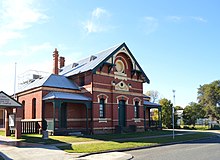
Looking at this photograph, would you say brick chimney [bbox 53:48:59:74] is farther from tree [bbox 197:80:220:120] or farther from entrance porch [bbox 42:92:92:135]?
tree [bbox 197:80:220:120]

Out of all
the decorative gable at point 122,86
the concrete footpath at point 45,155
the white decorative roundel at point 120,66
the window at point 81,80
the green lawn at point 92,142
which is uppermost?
the white decorative roundel at point 120,66

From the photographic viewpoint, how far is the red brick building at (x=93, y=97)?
2733cm

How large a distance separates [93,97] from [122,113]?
506cm

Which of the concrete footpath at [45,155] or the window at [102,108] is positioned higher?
the window at [102,108]

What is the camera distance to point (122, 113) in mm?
31422

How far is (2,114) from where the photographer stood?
42.1 metres

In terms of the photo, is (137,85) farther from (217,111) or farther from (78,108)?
(217,111)

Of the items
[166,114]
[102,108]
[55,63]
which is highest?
[55,63]

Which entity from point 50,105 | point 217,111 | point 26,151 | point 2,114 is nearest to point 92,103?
point 50,105

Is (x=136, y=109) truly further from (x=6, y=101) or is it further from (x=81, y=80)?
(x=6, y=101)

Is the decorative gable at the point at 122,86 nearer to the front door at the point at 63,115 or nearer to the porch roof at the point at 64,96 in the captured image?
the porch roof at the point at 64,96

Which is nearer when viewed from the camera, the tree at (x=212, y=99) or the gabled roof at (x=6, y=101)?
the gabled roof at (x=6, y=101)

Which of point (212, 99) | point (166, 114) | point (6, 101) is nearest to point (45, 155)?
point (6, 101)

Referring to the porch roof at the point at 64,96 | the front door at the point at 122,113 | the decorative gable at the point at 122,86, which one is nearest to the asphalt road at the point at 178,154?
the porch roof at the point at 64,96
